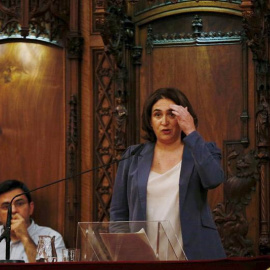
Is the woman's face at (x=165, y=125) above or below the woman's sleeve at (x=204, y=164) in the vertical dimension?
above

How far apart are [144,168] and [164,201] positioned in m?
0.21

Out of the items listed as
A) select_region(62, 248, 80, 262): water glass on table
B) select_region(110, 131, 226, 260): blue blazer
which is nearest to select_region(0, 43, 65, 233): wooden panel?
select_region(110, 131, 226, 260): blue blazer

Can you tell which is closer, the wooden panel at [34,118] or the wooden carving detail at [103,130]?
the wooden carving detail at [103,130]

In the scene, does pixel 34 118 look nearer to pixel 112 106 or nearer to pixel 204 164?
pixel 112 106

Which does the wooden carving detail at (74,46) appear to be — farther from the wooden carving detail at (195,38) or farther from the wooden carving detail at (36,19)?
the wooden carving detail at (195,38)

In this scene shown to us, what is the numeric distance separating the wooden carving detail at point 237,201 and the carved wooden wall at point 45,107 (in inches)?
48.1

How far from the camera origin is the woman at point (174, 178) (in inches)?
162

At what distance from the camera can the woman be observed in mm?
4109

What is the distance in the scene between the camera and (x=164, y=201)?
4148 mm

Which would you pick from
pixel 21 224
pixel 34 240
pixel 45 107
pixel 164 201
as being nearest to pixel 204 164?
pixel 164 201

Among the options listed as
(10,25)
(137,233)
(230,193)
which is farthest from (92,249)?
(10,25)


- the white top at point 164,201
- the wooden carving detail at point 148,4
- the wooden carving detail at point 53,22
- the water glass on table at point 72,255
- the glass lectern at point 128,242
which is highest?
the wooden carving detail at point 148,4

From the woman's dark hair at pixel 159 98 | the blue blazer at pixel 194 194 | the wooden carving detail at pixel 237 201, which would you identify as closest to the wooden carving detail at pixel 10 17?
the wooden carving detail at pixel 237 201

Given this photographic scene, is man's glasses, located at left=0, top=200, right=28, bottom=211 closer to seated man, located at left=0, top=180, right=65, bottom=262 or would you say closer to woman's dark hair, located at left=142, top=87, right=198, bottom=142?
seated man, located at left=0, top=180, right=65, bottom=262
